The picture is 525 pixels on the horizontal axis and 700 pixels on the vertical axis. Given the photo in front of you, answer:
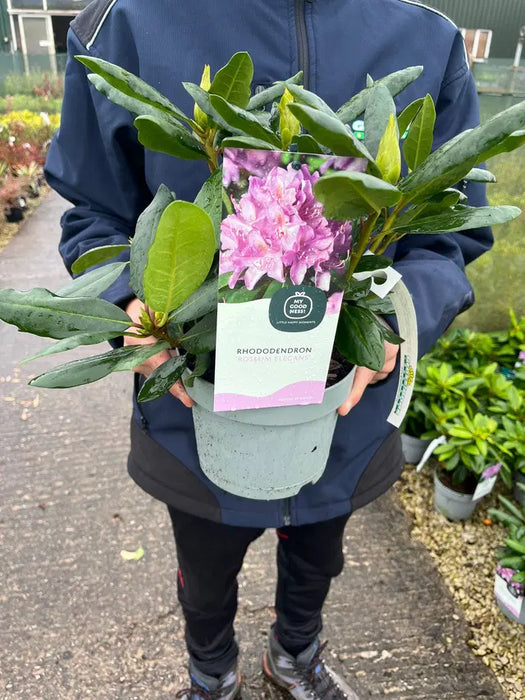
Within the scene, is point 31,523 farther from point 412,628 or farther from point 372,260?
point 372,260

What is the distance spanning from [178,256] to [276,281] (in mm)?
115

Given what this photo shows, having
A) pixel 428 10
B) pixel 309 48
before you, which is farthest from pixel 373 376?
pixel 428 10

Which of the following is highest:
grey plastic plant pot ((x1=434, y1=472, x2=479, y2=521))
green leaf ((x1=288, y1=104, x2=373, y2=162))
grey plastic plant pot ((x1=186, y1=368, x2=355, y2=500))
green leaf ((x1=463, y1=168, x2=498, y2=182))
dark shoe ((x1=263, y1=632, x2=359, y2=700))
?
green leaf ((x1=288, y1=104, x2=373, y2=162))

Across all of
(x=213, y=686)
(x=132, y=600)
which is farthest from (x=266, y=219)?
(x=132, y=600)

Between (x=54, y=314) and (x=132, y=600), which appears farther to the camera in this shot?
(x=132, y=600)

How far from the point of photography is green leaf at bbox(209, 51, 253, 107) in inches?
24.8

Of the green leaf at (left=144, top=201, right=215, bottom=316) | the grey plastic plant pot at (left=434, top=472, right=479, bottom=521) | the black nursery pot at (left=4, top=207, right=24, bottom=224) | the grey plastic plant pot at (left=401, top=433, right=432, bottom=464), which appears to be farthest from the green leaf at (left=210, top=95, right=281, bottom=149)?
the black nursery pot at (left=4, top=207, right=24, bottom=224)

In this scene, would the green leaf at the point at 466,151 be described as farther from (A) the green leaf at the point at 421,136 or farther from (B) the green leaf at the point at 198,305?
(B) the green leaf at the point at 198,305

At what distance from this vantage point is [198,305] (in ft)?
2.29

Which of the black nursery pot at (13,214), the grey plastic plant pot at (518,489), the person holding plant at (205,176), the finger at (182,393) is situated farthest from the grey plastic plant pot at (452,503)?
the black nursery pot at (13,214)

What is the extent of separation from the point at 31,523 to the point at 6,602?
1.23 feet

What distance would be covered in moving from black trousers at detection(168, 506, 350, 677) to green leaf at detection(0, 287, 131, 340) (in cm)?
70

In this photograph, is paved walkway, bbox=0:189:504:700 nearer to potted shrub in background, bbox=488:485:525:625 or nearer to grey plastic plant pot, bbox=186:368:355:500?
potted shrub in background, bbox=488:485:525:625

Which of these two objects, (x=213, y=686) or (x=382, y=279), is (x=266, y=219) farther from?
(x=213, y=686)
